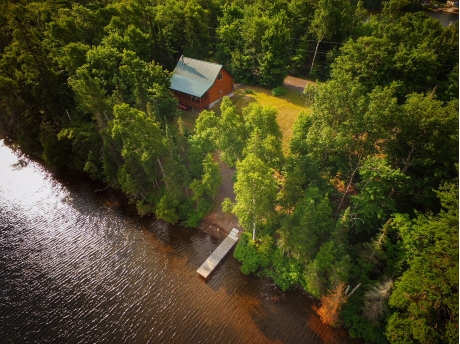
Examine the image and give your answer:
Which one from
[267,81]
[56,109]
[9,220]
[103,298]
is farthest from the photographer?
[267,81]

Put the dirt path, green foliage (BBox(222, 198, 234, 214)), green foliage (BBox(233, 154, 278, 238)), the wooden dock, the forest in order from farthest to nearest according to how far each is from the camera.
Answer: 1. the dirt path
2. the wooden dock
3. green foliage (BBox(222, 198, 234, 214))
4. green foliage (BBox(233, 154, 278, 238))
5. the forest

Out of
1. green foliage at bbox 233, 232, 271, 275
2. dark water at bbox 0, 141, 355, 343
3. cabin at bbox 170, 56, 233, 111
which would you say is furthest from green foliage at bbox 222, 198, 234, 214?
cabin at bbox 170, 56, 233, 111

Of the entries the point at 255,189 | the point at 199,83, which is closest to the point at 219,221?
the point at 255,189

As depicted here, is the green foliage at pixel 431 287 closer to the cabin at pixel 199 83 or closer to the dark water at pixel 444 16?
the cabin at pixel 199 83

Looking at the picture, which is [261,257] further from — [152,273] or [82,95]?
[82,95]

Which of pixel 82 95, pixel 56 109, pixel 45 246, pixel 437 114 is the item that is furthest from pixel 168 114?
pixel 437 114

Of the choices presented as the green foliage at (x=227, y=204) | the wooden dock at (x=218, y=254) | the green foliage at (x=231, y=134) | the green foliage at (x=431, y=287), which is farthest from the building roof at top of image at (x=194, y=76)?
the green foliage at (x=431, y=287)

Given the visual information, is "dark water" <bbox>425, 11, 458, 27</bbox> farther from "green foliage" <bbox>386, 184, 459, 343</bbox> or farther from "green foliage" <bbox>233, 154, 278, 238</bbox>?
"green foliage" <bbox>233, 154, 278, 238</bbox>
